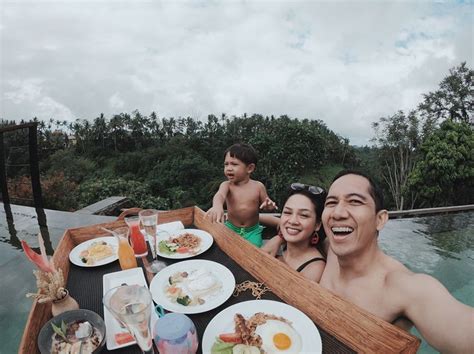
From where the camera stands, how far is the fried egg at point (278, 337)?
1.05 meters

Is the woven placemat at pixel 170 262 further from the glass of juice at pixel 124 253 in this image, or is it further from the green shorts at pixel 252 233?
the green shorts at pixel 252 233

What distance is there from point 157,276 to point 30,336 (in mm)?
585

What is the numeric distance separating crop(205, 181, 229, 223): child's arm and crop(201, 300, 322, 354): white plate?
39.5 inches

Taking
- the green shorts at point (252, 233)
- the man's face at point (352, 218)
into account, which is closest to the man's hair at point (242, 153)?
the green shorts at point (252, 233)

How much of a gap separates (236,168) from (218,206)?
0.66 meters

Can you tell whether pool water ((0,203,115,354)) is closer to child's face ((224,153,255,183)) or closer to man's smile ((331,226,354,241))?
child's face ((224,153,255,183))

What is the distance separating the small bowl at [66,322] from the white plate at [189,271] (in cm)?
28

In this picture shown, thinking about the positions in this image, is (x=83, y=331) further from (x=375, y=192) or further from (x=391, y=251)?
(x=391, y=251)

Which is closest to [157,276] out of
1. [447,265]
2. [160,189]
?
[447,265]

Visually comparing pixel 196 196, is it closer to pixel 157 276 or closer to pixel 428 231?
pixel 428 231

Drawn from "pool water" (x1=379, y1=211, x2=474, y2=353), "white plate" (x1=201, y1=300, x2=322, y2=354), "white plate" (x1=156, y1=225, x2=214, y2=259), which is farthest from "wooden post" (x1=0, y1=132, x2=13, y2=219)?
"pool water" (x1=379, y1=211, x2=474, y2=353)

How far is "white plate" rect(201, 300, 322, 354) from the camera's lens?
1044 mm

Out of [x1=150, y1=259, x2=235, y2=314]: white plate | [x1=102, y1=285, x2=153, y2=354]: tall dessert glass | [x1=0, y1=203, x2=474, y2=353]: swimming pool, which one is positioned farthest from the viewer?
[x1=0, y1=203, x2=474, y2=353]: swimming pool

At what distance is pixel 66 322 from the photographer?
3.60ft
